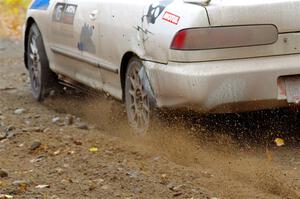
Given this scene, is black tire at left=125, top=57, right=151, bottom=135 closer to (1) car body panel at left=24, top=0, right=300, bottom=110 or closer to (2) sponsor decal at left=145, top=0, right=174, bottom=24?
(1) car body panel at left=24, top=0, right=300, bottom=110

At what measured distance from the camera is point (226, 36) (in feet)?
21.8

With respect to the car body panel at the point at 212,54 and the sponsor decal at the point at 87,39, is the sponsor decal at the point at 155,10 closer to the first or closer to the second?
the car body panel at the point at 212,54

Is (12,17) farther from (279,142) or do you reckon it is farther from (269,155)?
(269,155)

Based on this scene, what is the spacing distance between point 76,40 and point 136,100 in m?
1.31

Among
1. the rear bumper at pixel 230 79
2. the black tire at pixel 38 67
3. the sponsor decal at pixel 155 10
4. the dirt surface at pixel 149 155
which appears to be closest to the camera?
the dirt surface at pixel 149 155

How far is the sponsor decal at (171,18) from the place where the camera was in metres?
6.77

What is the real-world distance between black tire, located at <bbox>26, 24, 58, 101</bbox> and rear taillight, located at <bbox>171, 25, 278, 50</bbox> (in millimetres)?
3521

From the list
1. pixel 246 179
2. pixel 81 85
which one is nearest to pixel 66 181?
pixel 246 179

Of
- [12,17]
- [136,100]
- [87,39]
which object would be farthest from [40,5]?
[12,17]

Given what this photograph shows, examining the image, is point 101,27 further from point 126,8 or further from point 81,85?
point 81,85

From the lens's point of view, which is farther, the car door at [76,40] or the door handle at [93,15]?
the car door at [76,40]

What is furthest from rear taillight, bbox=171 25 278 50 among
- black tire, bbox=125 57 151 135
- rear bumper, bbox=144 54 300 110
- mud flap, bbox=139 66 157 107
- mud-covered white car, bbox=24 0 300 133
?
black tire, bbox=125 57 151 135

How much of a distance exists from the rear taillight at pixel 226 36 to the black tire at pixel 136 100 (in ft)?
2.54

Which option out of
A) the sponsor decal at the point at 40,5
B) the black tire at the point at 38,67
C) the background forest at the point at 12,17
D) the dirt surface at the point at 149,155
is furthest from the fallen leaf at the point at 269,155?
the background forest at the point at 12,17
